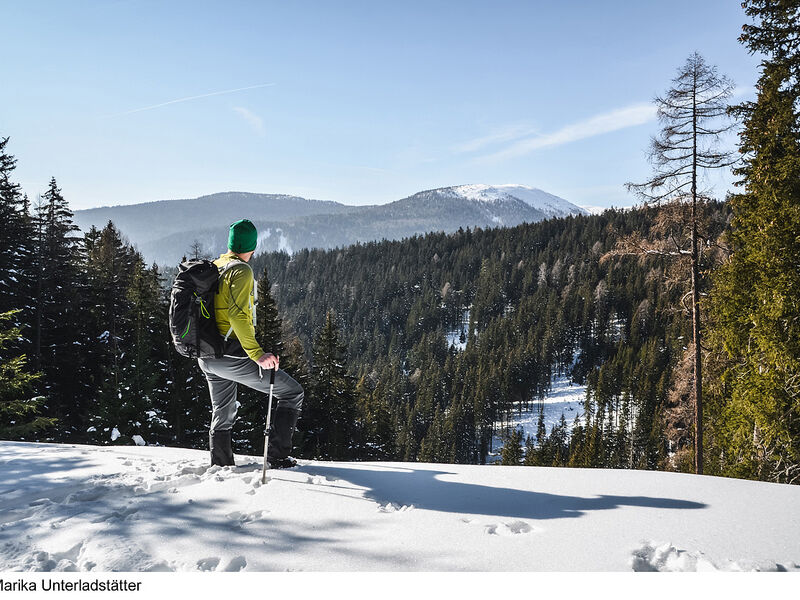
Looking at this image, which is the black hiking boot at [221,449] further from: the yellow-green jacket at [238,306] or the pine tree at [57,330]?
the pine tree at [57,330]

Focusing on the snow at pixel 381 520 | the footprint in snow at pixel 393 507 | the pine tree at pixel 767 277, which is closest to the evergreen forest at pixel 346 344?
the pine tree at pixel 767 277

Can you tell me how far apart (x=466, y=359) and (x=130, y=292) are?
11566 cm

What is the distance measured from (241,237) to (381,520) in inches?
109

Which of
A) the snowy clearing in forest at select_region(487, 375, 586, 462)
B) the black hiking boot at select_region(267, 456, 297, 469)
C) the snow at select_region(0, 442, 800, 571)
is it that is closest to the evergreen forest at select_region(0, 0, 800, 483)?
the snow at select_region(0, 442, 800, 571)

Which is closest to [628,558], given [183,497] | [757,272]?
[183,497]

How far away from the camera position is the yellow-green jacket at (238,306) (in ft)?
13.4

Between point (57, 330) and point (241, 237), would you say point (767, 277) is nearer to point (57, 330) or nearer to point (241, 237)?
point (241, 237)

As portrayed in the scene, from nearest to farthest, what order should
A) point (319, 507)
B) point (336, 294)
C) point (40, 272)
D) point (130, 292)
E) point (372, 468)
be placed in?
point (319, 507) < point (372, 468) < point (40, 272) < point (130, 292) < point (336, 294)

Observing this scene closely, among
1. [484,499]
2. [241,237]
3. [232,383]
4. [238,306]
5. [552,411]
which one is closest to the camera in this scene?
[484,499]

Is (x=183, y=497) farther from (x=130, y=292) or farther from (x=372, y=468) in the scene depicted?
(x=130, y=292)

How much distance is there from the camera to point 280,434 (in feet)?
15.3

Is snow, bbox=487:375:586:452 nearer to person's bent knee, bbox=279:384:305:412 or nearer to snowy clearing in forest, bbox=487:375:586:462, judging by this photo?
snowy clearing in forest, bbox=487:375:586:462

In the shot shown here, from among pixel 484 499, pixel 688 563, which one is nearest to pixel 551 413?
pixel 484 499

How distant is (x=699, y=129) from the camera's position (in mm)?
12242
